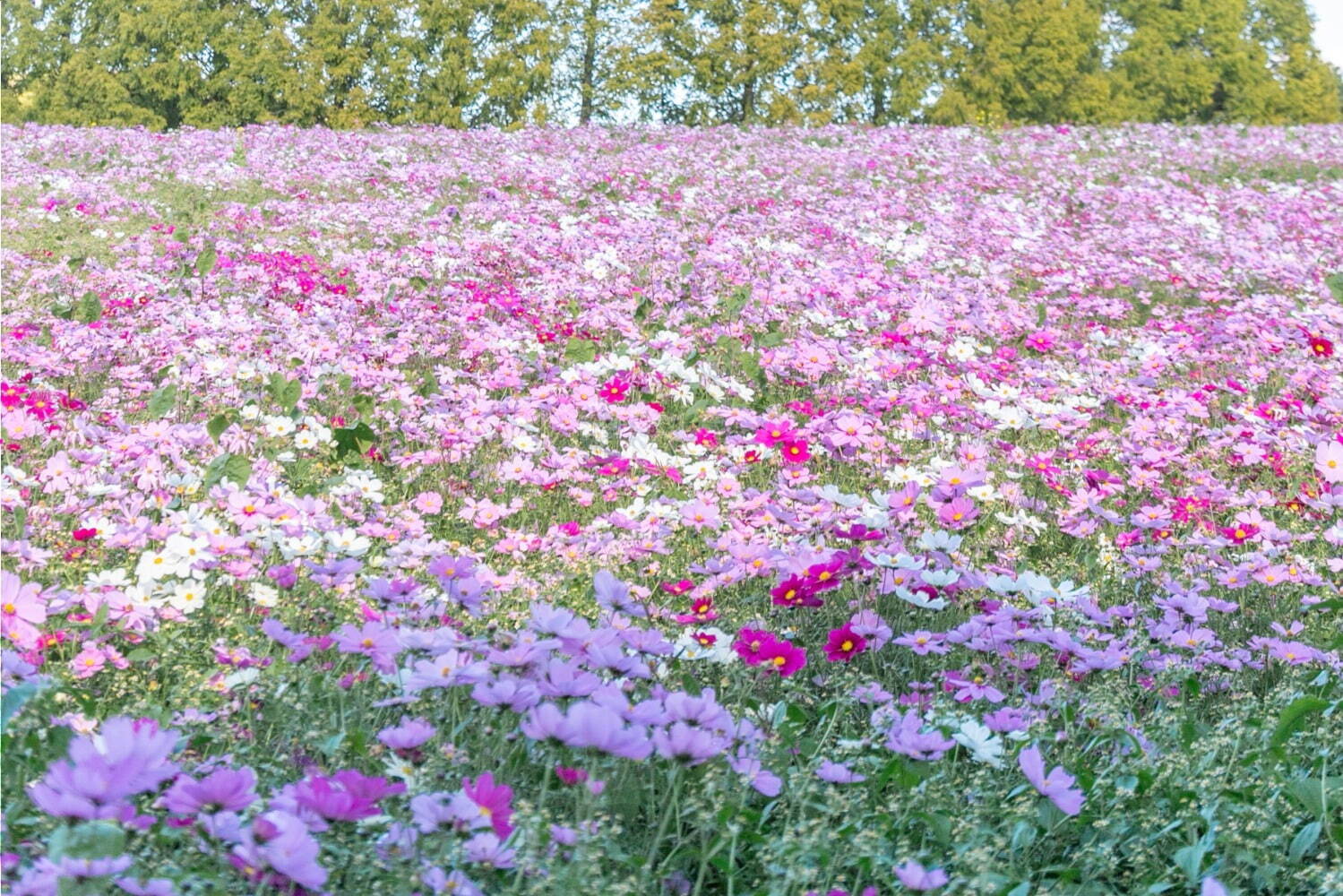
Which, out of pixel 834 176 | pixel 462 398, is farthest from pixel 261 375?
pixel 834 176

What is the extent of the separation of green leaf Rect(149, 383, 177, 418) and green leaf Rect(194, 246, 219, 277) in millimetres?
2636

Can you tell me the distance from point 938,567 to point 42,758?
1666 millimetres

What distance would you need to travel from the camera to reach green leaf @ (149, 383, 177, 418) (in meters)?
3.89

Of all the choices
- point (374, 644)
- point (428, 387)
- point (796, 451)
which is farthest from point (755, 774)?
point (428, 387)

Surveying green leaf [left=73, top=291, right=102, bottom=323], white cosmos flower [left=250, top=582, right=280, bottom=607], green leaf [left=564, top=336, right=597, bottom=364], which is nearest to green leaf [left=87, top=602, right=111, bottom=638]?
white cosmos flower [left=250, top=582, right=280, bottom=607]

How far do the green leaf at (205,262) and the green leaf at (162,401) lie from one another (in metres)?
2.64

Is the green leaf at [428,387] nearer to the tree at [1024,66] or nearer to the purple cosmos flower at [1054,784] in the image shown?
the purple cosmos flower at [1054,784]

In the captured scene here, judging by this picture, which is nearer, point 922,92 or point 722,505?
point 722,505

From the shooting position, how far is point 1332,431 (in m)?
4.57

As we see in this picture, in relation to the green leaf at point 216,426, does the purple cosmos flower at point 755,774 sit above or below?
below

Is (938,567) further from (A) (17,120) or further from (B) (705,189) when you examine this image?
(A) (17,120)

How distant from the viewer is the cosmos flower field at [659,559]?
1.58 meters

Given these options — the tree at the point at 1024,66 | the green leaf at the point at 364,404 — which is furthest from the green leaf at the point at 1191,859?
the tree at the point at 1024,66

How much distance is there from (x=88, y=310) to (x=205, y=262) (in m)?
1.15
